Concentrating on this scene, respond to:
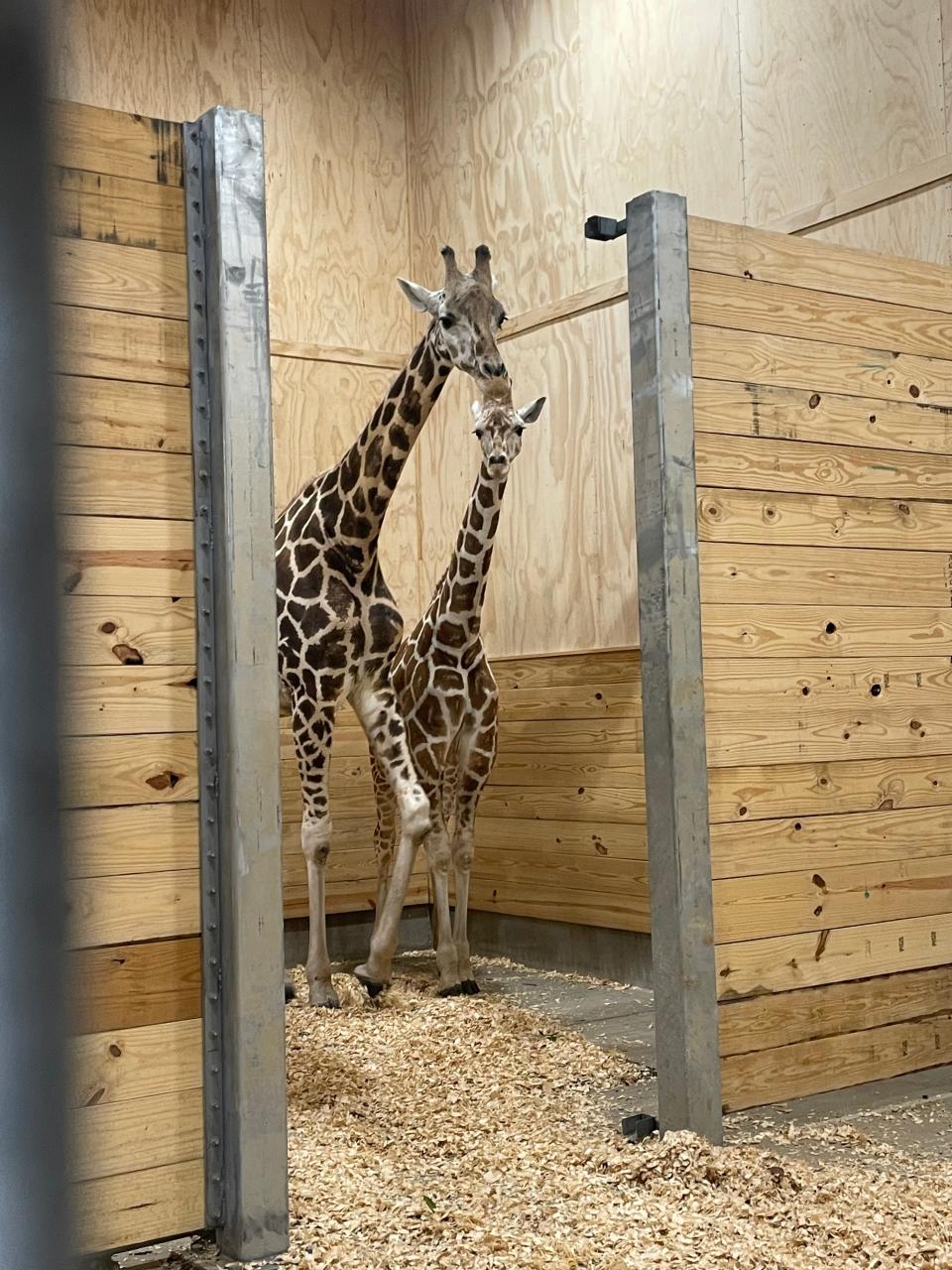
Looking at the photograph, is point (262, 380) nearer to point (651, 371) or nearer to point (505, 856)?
point (651, 371)

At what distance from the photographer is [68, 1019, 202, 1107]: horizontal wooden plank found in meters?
2.32

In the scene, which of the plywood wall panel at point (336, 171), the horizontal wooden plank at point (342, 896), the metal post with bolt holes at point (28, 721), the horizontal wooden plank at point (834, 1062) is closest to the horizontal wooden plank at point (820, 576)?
the horizontal wooden plank at point (834, 1062)

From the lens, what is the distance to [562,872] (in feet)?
17.6

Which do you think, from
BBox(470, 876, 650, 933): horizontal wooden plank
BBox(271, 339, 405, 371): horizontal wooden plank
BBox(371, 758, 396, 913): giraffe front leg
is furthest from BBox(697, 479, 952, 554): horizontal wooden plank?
BBox(271, 339, 405, 371): horizontal wooden plank

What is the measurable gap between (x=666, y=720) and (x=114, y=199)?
159cm

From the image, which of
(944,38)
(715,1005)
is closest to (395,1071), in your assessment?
(715,1005)

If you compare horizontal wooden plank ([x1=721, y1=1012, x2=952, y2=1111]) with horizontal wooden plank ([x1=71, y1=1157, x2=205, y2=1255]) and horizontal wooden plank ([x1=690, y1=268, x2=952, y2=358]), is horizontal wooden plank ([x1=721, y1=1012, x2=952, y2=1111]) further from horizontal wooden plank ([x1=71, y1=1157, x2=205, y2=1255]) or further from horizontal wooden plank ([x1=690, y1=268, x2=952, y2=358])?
horizontal wooden plank ([x1=690, y1=268, x2=952, y2=358])

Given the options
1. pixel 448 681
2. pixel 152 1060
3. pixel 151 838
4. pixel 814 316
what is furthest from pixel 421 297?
pixel 152 1060

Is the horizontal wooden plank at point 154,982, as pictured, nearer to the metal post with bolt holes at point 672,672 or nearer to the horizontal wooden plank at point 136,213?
the metal post with bolt holes at point 672,672

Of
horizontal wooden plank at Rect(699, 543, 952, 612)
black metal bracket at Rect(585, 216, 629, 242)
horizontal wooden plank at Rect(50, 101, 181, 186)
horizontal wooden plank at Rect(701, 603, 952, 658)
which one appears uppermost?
black metal bracket at Rect(585, 216, 629, 242)

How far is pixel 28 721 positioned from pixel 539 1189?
278 centimetres

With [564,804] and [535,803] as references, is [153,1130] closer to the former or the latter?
[564,804]

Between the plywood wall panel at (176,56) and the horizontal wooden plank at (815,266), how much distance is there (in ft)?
10.9

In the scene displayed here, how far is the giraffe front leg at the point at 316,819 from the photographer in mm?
4441
